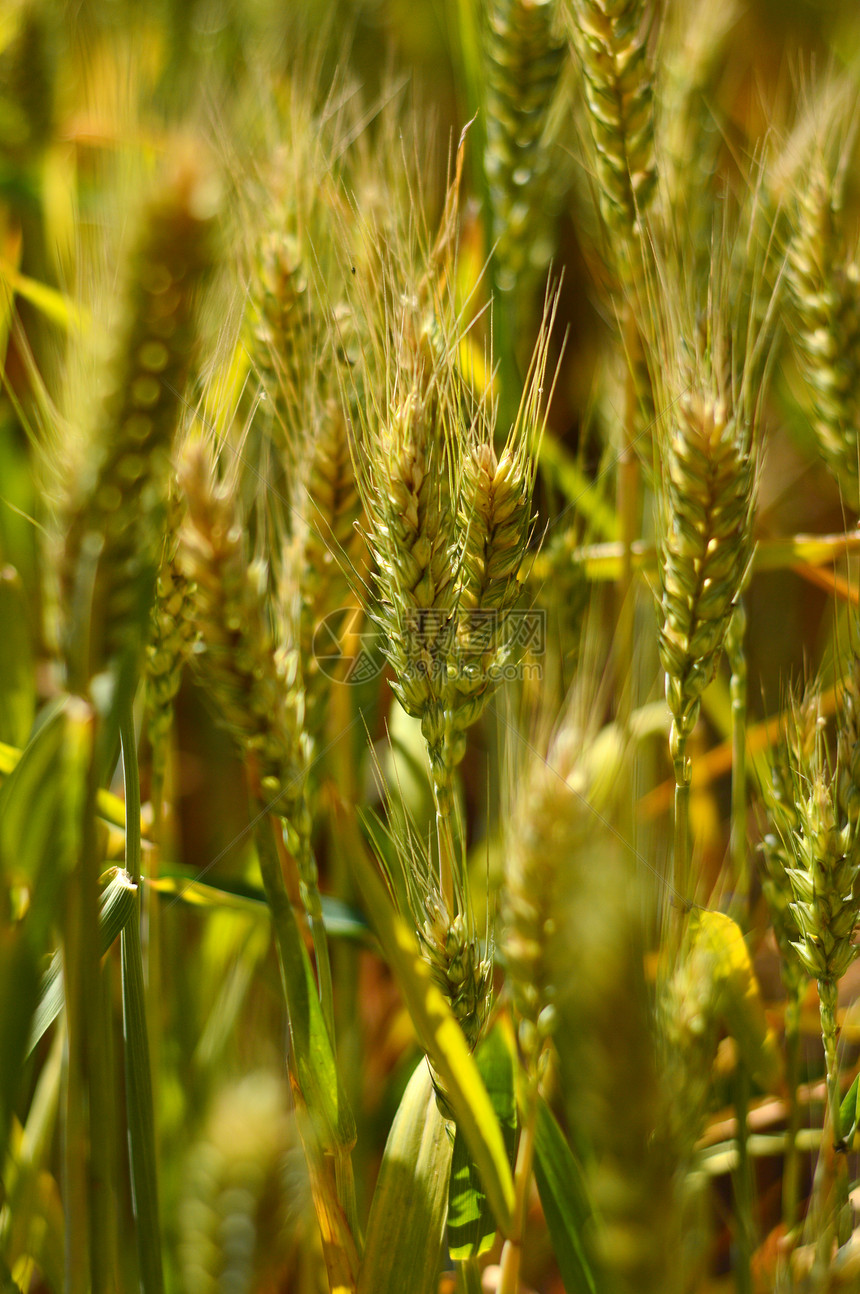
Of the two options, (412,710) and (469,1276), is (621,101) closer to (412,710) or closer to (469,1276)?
(412,710)

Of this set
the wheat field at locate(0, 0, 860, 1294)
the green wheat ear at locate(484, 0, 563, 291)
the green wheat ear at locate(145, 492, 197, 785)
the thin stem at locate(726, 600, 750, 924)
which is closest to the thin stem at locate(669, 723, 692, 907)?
the wheat field at locate(0, 0, 860, 1294)

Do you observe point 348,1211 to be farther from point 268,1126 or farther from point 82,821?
point 82,821

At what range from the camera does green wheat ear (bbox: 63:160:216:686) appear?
268 millimetres

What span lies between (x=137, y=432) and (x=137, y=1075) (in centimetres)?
31

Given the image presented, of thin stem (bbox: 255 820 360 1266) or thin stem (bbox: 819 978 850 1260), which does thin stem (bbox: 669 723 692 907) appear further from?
thin stem (bbox: 255 820 360 1266)

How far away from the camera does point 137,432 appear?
0.97 feet

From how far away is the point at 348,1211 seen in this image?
46cm

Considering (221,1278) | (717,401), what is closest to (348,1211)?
(221,1278)

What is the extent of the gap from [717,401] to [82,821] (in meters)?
0.34

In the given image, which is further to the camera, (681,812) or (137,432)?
(681,812)

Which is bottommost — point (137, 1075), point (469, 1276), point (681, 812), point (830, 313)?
point (469, 1276)

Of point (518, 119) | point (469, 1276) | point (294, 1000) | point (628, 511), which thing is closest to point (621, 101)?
point (518, 119)

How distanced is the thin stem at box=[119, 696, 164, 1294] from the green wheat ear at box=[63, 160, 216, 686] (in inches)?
4.3

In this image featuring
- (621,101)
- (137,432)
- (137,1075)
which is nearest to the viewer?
(137,432)
